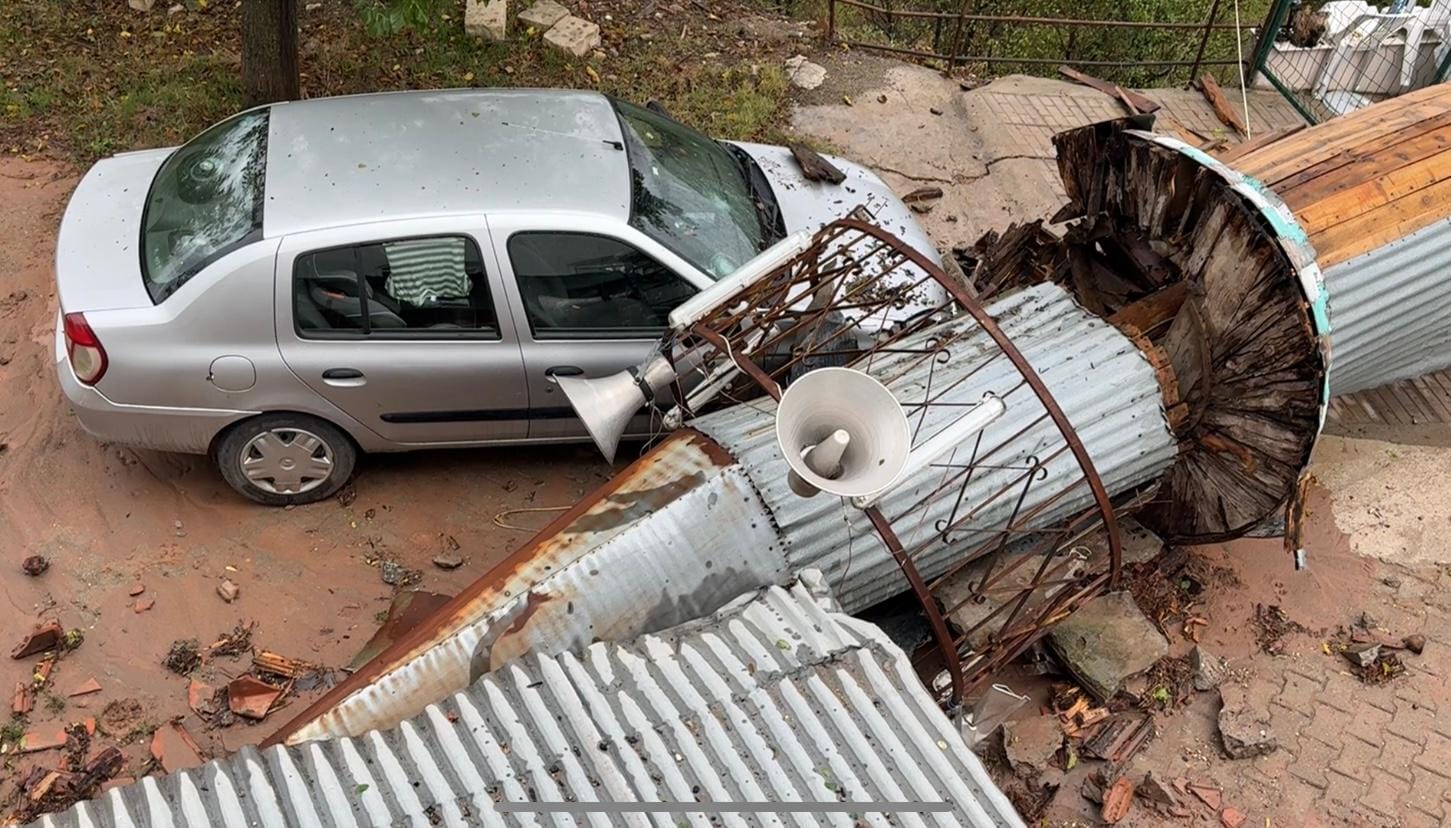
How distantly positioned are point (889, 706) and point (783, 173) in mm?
3703

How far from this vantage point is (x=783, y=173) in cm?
576

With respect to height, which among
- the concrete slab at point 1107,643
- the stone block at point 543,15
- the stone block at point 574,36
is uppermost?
the stone block at point 543,15

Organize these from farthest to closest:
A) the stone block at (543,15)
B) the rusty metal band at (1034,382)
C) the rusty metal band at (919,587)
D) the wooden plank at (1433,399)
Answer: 1. the stone block at (543,15)
2. the wooden plank at (1433,399)
3. the rusty metal band at (1034,382)
4. the rusty metal band at (919,587)

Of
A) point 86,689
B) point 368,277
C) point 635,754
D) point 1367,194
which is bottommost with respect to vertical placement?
point 86,689

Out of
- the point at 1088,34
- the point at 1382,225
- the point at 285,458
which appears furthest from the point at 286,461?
the point at 1088,34

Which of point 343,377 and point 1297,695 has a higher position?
point 343,377

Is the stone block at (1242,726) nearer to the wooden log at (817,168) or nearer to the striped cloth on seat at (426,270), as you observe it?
the wooden log at (817,168)

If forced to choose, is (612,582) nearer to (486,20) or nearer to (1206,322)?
(1206,322)

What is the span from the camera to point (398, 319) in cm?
448

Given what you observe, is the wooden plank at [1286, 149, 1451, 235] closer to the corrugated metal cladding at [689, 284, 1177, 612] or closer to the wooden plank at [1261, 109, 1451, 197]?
the wooden plank at [1261, 109, 1451, 197]

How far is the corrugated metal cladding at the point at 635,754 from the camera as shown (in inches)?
99.0

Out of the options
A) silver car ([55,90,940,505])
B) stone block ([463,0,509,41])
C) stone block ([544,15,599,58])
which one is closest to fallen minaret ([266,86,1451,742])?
silver car ([55,90,940,505])

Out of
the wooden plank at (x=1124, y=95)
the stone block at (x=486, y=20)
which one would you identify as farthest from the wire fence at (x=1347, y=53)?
the stone block at (x=486, y=20)

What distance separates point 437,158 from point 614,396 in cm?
167
